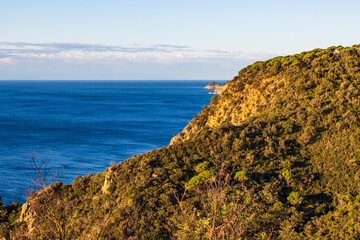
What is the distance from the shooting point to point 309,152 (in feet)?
109

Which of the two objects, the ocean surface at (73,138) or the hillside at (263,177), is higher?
the hillside at (263,177)

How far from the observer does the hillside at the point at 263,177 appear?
24.7 metres

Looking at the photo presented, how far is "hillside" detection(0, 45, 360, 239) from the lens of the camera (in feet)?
Result: 81.1

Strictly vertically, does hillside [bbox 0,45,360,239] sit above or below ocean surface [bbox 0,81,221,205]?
above

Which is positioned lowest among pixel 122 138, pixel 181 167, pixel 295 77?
pixel 122 138

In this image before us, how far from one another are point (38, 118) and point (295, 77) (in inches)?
A: 4930

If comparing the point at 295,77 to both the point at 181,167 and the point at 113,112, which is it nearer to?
the point at 181,167

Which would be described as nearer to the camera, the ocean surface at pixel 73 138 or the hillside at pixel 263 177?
the hillside at pixel 263 177

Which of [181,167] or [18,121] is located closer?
[181,167]

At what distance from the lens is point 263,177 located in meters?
30.6

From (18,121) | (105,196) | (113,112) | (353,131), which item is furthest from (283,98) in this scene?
(113,112)

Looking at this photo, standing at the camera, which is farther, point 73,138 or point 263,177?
point 73,138

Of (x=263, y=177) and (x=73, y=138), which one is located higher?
(x=263, y=177)

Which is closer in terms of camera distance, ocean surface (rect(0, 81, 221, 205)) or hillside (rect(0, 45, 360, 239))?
hillside (rect(0, 45, 360, 239))
